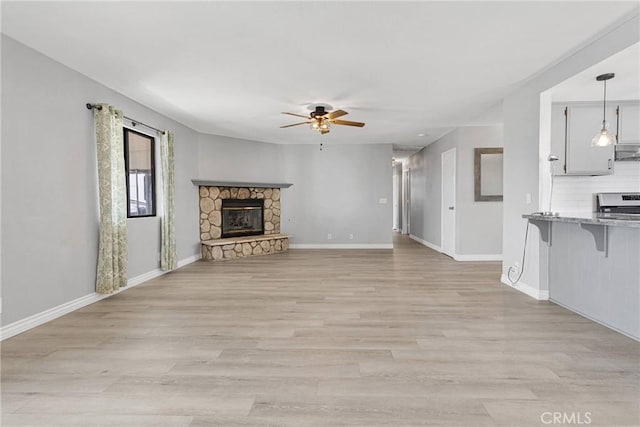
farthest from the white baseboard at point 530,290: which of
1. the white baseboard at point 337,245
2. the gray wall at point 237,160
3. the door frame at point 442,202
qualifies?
the gray wall at point 237,160

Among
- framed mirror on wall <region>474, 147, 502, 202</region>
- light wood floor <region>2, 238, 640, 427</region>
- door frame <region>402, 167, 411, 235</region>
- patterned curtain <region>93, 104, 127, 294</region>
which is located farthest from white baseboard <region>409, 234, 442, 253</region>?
patterned curtain <region>93, 104, 127, 294</region>

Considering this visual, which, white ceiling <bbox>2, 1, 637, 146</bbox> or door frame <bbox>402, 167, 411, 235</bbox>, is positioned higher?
white ceiling <bbox>2, 1, 637, 146</bbox>

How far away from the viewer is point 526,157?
381cm

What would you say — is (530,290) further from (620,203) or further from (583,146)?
(583,146)

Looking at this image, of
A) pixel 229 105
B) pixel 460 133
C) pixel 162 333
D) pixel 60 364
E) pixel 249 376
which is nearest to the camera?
pixel 249 376

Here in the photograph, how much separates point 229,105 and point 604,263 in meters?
4.66

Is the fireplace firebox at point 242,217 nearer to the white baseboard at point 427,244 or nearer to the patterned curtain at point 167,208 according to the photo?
the patterned curtain at point 167,208

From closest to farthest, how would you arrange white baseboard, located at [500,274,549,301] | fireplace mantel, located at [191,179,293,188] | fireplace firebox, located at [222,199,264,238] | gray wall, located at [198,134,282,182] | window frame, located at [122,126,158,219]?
white baseboard, located at [500,274,549,301]
window frame, located at [122,126,158,219]
fireplace mantel, located at [191,179,293,188]
gray wall, located at [198,134,282,182]
fireplace firebox, located at [222,199,264,238]

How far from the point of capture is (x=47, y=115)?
3.14 meters

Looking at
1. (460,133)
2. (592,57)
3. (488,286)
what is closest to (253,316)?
(488,286)

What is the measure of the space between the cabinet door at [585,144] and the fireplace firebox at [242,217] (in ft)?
18.8

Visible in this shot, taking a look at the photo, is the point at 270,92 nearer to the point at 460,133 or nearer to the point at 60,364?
the point at 60,364

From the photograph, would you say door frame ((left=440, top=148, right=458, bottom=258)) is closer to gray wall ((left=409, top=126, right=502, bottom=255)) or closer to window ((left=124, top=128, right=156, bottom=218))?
gray wall ((left=409, top=126, right=502, bottom=255))

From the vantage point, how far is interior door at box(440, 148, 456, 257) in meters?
6.43
